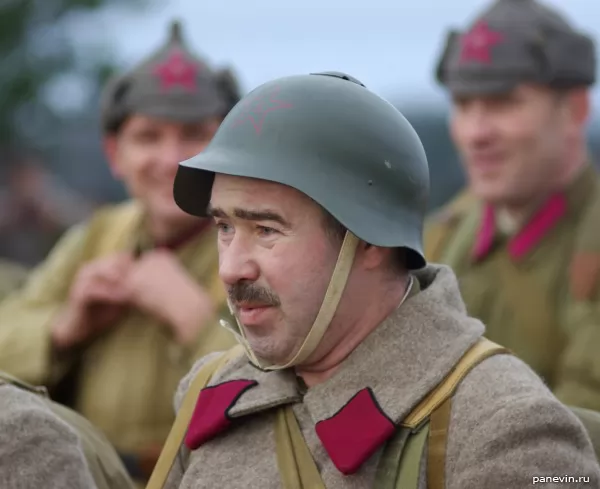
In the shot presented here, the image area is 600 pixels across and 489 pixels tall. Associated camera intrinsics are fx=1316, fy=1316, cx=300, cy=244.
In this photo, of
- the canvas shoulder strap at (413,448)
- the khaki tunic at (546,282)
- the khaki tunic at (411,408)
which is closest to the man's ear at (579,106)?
the khaki tunic at (546,282)

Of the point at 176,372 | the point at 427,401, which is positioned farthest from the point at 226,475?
the point at 176,372

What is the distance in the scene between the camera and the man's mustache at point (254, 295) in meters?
3.13

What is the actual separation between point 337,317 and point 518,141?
2686 millimetres

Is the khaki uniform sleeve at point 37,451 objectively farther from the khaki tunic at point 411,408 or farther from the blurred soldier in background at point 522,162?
the blurred soldier in background at point 522,162

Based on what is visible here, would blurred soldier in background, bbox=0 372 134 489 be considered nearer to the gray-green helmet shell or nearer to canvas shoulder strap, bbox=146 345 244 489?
canvas shoulder strap, bbox=146 345 244 489

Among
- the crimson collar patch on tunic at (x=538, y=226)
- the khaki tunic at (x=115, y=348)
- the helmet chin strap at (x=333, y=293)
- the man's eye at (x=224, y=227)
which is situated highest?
the man's eye at (x=224, y=227)

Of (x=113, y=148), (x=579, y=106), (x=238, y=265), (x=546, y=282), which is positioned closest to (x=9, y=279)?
(x=113, y=148)

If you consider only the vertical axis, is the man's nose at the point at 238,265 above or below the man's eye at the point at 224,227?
Result: below

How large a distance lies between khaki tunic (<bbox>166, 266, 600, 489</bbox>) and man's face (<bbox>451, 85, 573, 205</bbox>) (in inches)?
92.8

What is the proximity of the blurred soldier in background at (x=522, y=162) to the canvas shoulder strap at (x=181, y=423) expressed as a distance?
2.05 m

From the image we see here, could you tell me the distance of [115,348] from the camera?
5578 millimetres

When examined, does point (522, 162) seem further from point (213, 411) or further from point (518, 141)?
point (213, 411)

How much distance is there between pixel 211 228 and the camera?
233 inches

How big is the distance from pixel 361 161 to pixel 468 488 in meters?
0.81
